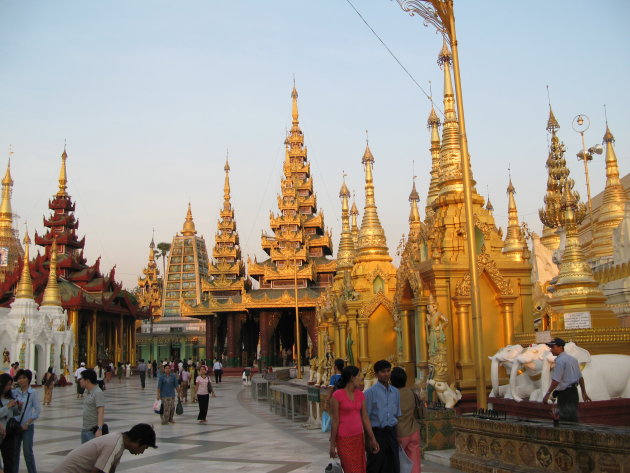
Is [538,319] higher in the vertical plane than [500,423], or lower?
higher

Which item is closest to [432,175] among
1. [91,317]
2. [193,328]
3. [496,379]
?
[496,379]

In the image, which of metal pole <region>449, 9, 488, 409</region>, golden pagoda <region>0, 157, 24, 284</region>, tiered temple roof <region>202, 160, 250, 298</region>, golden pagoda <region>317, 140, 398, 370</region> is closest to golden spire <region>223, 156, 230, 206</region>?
tiered temple roof <region>202, 160, 250, 298</region>

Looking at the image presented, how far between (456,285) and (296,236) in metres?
37.4

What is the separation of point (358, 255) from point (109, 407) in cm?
925

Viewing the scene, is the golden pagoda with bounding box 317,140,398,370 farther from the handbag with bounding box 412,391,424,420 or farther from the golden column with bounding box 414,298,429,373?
the handbag with bounding box 412,391,424,420

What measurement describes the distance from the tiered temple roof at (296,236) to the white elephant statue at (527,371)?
3571 cm

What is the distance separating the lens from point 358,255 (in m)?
23.3

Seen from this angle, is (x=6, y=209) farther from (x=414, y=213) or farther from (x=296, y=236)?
(x=414, y=213)

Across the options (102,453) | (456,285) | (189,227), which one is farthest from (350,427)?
(189,227)

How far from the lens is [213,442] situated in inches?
479

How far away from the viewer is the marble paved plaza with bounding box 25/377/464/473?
956cm

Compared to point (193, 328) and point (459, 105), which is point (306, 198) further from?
point (459, 105)

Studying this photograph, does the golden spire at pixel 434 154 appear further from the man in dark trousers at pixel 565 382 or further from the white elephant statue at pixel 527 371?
the man in dark trousers at pixel 565 382

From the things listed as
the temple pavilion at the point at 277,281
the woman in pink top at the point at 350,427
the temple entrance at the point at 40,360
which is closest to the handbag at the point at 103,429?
the woman in pink top at the point at 350,427
